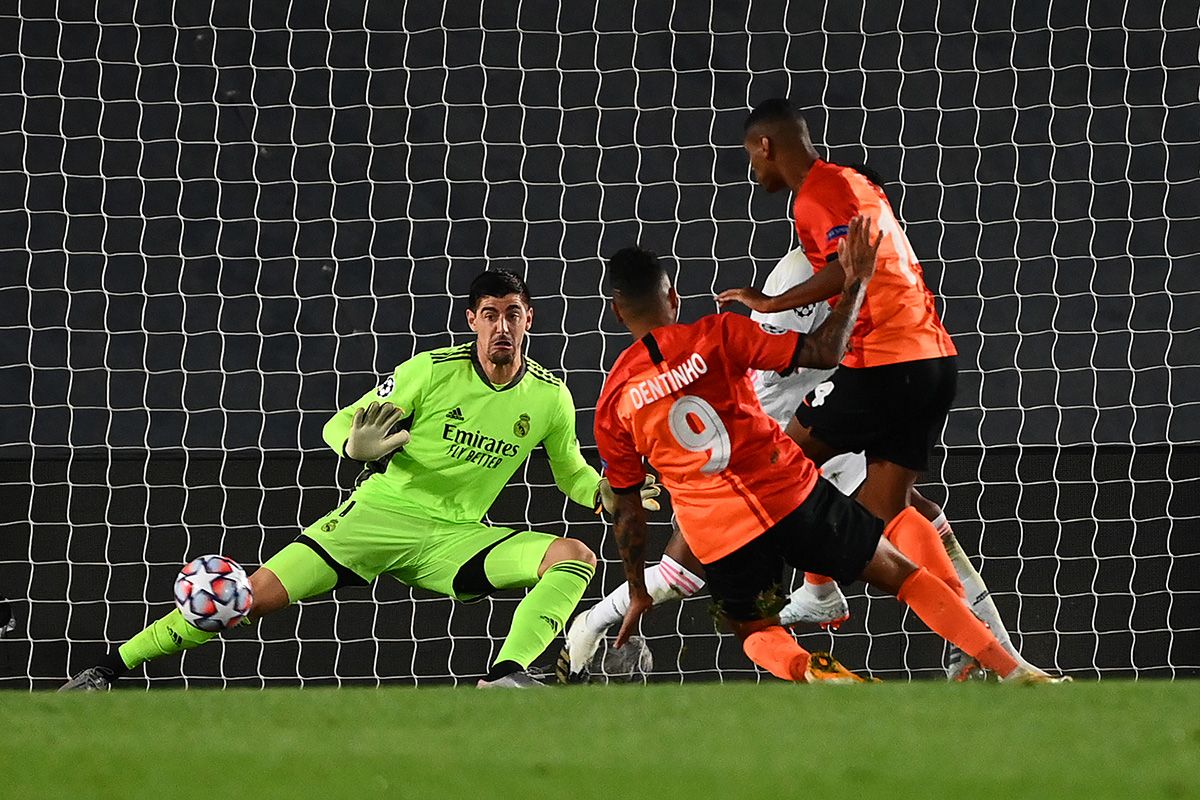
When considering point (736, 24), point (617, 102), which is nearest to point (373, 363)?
point (617, 102)

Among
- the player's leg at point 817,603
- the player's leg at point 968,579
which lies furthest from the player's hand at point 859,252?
the player's leg at point 968,579

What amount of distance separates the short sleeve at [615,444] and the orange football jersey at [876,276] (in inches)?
25.4

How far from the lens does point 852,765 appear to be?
1833 mm

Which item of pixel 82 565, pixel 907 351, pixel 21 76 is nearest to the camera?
pixel 907 351

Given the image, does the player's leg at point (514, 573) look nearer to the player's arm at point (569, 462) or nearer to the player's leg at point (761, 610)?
the player's arm at point (569, 462)

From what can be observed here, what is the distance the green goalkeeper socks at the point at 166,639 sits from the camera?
4.74 metres

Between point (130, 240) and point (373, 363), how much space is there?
1462 mm

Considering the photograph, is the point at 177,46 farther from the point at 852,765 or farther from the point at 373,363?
the point at 852,765

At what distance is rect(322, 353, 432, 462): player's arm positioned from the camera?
15.6 ft

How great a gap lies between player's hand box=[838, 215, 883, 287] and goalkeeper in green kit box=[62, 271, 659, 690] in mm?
1636

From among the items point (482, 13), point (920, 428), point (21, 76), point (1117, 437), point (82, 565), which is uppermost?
point (482, 13)

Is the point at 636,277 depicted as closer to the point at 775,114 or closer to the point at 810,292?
the point at 810,292

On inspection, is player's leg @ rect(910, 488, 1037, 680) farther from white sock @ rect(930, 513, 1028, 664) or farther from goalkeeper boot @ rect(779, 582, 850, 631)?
goalkeeper boot @ rect(779, 582, 850, 631)

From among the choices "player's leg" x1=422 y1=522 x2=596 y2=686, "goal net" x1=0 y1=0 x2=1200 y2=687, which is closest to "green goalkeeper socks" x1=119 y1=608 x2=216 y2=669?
"player's leg" x1=422 y1=522 x2=596 y2=686
